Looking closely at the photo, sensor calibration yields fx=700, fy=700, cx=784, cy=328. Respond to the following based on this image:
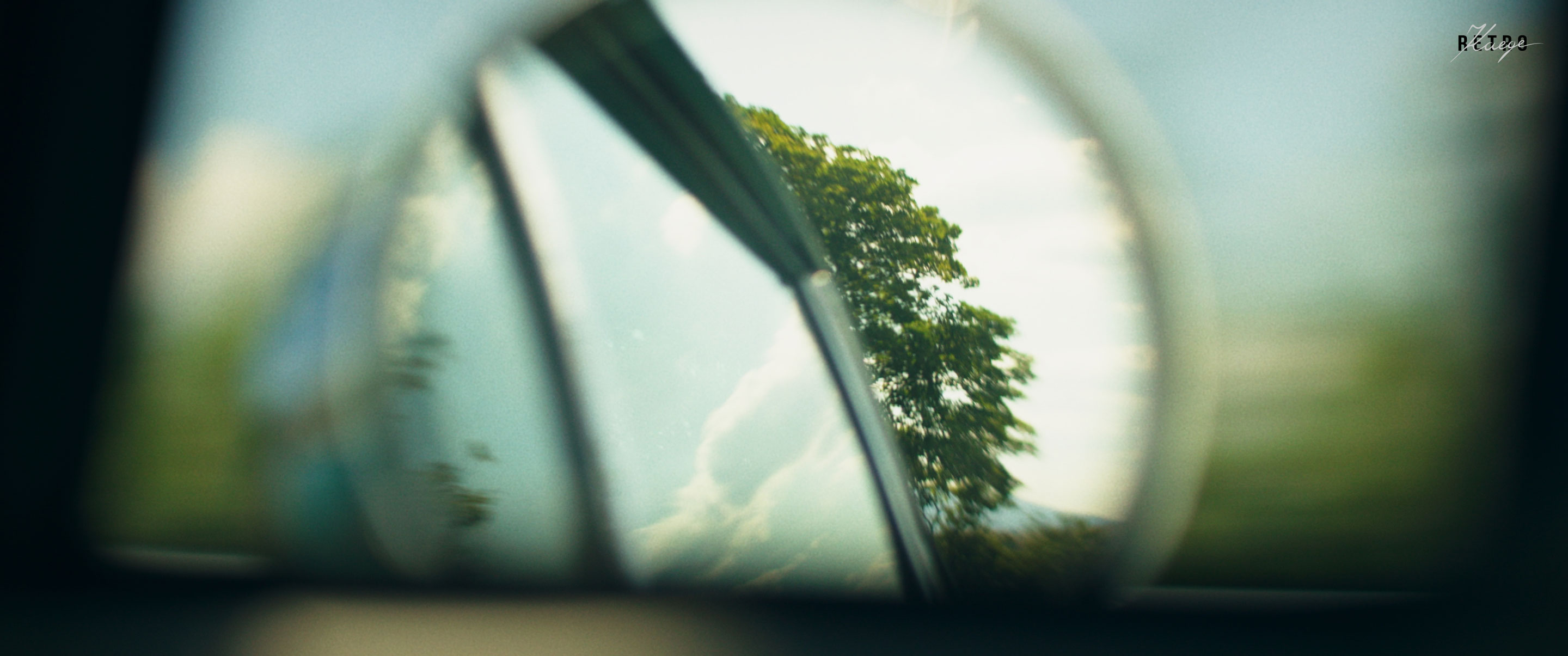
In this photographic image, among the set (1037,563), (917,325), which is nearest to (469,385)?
(917,325)

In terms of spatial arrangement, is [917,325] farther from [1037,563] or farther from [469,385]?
[469,385]

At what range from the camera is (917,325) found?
1.77 metres

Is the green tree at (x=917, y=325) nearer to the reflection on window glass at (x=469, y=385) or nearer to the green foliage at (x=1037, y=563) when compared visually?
the green foliage at (x=1037, y=563)

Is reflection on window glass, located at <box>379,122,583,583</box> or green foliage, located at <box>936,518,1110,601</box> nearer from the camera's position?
green foliage, located at <box>936,518,1110,601</box>

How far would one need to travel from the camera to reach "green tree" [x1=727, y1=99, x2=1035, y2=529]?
1.67m

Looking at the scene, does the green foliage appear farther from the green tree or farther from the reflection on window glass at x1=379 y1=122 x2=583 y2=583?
the reflection on window glass at x1=379 y1=122 x2=583 y2=583

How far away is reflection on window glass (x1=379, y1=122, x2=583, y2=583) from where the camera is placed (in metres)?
1.88

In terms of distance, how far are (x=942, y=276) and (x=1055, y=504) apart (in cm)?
60

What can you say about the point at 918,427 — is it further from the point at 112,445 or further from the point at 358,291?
the point at 112,445

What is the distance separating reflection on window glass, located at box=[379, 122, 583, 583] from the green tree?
84 cm

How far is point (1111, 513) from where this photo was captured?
5.37 ft

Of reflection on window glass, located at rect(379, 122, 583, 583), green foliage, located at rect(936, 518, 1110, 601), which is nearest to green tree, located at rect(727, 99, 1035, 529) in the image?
green foliage, located at rect(936, 518, 1110, 601)

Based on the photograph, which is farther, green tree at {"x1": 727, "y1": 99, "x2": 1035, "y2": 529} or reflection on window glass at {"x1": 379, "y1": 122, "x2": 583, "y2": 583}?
reflection on window glass at {"x1": 379, "y1": 122, "x2": 583, "y2": 583}

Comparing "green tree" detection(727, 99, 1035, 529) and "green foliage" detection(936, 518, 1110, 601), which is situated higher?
"green tree" detection(727, 99, 1035, 529)
